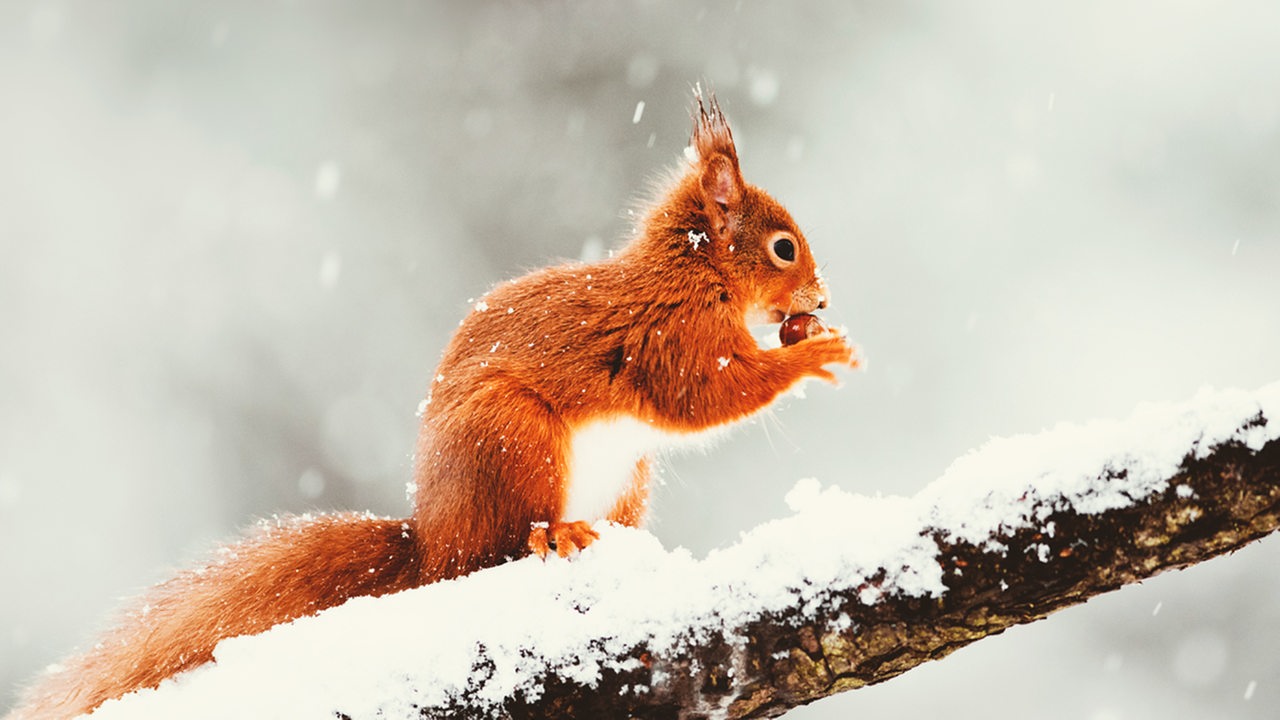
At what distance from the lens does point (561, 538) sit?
146 centimetres

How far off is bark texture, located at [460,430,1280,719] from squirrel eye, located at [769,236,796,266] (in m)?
0.96

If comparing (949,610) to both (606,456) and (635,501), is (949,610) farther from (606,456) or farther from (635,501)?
(635,501)

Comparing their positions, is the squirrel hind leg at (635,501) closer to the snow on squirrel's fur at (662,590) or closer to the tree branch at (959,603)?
the snow on squirrel's fur at (662,590)

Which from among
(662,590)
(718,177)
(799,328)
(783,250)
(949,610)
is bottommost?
(949,610)

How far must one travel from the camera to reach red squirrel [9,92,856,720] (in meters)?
1.55

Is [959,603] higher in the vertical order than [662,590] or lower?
lower

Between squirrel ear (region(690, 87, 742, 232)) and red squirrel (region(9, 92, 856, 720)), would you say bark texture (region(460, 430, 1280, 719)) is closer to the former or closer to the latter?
red squirrel (region(9, 92, 856, 720))

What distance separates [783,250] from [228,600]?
120 cm

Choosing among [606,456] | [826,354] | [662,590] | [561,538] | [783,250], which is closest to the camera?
[662,590]

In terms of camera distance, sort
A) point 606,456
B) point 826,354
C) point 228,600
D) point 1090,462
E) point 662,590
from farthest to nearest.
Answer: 1. point 826,354
2. point 606,456
3. point 228,600
4. point 662,590
5. point 1090,462

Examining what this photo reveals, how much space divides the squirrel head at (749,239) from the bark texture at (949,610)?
0.95 m

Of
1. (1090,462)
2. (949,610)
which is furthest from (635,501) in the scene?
(1090,462)

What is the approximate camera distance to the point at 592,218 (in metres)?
3.89

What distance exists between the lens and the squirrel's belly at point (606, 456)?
5.59 feet
